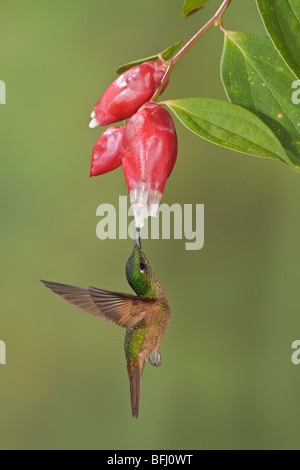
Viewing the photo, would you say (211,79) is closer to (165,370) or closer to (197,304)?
(197,304)

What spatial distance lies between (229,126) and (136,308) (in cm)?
22

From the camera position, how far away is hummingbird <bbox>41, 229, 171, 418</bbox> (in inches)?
22.0

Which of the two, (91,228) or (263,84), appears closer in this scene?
(263,84)

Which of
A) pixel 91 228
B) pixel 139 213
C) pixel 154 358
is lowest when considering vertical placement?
pixel 154 358

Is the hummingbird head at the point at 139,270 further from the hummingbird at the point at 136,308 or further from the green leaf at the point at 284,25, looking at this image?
the green leaf at the point at 284,25

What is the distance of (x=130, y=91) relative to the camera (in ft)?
1.61

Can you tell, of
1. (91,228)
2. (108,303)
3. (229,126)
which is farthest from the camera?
(91,228)

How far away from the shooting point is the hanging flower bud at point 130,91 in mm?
492

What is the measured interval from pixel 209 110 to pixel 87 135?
1.51 meters

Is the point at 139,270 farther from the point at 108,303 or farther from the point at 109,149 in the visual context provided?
the point at 109,149

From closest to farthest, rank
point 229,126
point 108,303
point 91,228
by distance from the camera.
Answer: point 229,126 → point 108,303 → point 91,228

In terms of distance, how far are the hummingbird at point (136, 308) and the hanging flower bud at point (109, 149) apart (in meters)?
0.07

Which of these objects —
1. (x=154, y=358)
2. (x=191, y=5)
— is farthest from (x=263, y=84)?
(x=154, y=358)
